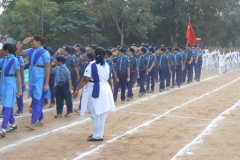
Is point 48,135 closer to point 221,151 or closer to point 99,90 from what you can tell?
point 99,90

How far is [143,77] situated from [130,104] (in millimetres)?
2528

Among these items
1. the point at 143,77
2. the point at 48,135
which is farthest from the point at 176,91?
the point at 48,135

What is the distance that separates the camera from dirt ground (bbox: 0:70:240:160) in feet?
24.0

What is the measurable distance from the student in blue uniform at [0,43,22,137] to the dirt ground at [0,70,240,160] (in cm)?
47

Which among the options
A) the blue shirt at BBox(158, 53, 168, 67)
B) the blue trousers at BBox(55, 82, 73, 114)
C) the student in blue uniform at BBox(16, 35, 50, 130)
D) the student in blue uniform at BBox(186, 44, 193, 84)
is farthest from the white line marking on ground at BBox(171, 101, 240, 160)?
the student in blue uniform at BBox(186, 44, 193, 84)

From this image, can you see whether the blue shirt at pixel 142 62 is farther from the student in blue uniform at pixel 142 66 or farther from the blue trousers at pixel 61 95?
the blue trousers at pixel 61 95

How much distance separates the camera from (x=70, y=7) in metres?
28.3

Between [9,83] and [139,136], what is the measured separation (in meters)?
2.79

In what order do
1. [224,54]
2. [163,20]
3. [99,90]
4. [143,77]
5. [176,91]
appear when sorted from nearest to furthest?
[99,90] → [143,77] → [176,91] → [224,54] → [163,20]

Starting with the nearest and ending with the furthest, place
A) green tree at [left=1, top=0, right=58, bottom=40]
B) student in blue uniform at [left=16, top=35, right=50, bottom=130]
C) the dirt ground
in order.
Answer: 1. the dirt ground
2. student in blue uniform at [left=16, top=35, right=50, bottom=130]
3. green tree at [left=1, top=0, right=58, bottom=40]

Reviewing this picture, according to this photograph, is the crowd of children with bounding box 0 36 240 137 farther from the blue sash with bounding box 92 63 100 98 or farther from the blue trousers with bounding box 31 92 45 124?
the blue sash with bounding box 92 63 100 98

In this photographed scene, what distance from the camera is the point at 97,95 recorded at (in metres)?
8.20

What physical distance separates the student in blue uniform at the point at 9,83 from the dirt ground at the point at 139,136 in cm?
47

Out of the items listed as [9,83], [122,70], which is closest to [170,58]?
[122,70]
